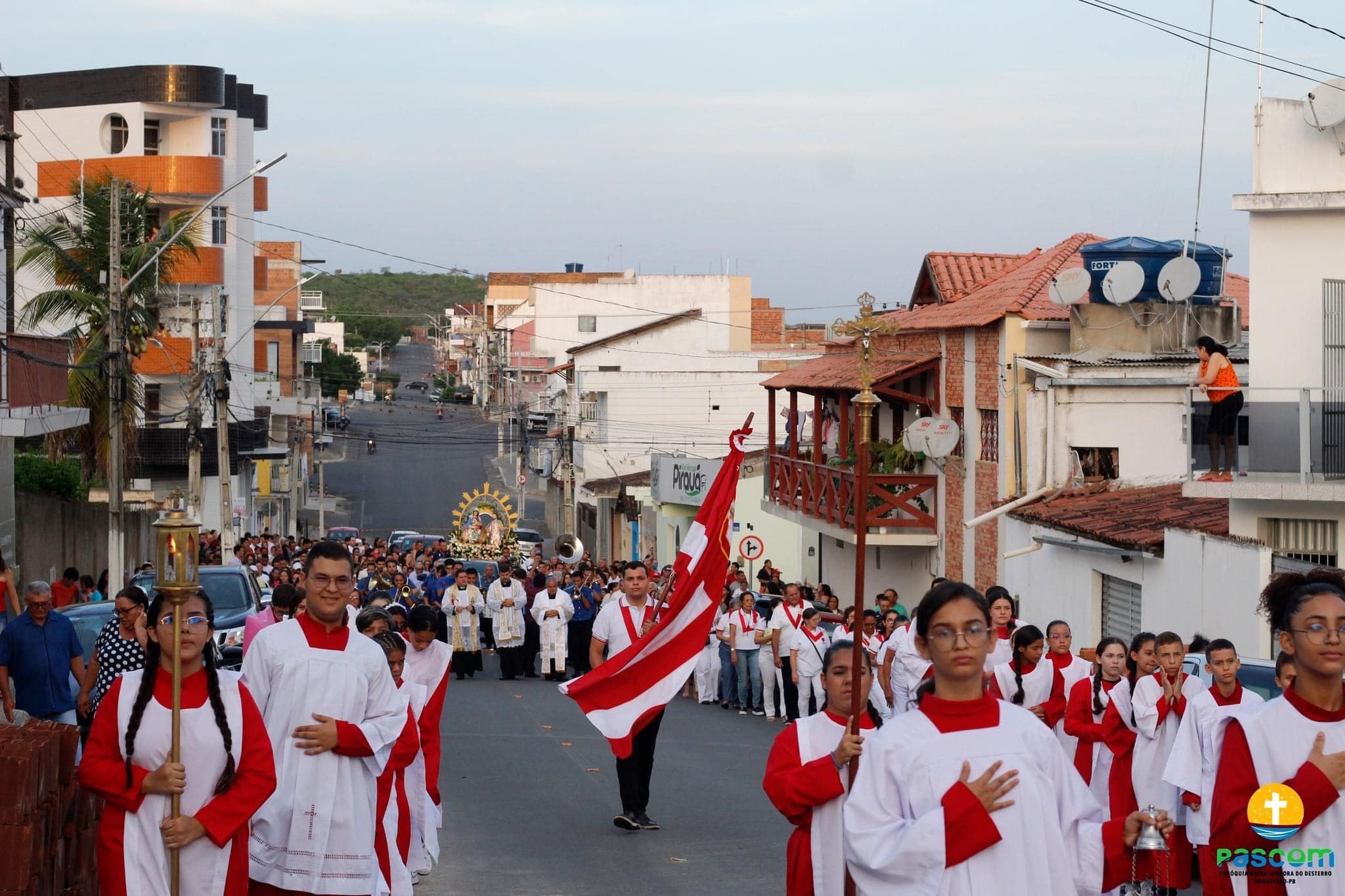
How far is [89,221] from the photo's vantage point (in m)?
34.4

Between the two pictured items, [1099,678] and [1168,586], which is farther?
[1168,586]

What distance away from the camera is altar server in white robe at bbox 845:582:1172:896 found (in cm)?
504

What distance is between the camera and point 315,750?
7441mm

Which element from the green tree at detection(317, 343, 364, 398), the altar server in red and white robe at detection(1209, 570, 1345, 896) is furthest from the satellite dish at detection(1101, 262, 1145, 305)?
the green tree at detection(317, 343, 364, 398)

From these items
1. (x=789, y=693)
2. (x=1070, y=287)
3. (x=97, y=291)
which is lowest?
(x=789, y=693)

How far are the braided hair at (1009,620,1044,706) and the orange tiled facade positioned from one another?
146ft

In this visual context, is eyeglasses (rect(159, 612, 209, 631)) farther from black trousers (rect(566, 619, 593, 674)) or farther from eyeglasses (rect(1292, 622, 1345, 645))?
black trousers (rect(566, 619, 593, 674))

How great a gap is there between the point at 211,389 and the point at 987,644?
38.9 metres

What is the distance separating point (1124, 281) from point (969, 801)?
2187 cm

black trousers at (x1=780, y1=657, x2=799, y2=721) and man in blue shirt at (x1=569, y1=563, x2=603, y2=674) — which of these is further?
man in blue shirt at (x1=569, y1=563, x2=603, y2=674)

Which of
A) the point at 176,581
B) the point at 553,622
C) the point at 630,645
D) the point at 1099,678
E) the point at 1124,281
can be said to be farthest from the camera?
the point at 1124,281

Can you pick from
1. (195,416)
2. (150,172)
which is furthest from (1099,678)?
(150,172)

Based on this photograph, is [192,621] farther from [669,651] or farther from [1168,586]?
[1168,586]

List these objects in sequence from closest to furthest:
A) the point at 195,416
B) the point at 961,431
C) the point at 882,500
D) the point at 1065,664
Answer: the point at 1065,664, the point at 961,431, the point at 882,500, the point at 195,416
